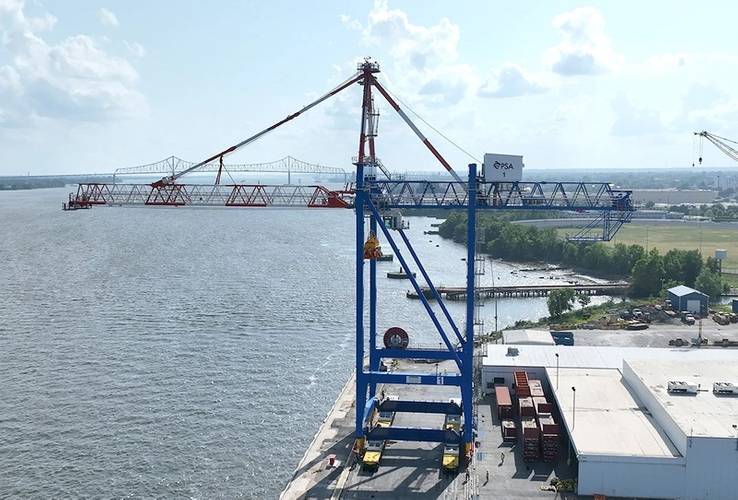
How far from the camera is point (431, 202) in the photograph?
107ft

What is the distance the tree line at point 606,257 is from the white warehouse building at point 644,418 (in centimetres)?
832

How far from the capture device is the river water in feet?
100

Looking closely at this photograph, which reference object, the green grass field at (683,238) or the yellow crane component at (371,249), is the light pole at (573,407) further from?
the green grass field at (683,238)

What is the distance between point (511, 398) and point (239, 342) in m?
20.6

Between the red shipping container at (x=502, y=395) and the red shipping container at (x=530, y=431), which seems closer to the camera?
the red shipping container at (x=530, y=431)

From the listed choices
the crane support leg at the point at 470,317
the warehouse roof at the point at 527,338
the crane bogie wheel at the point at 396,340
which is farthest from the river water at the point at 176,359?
the crane support leg at the point at 470,317

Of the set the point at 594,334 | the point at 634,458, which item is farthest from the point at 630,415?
the point at 594,334

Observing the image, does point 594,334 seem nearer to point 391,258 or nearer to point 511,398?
point 511,398

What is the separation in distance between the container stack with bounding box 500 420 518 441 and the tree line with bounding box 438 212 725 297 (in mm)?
8560

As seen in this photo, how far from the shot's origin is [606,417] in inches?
1146

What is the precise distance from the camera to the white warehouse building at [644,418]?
25.0 metres

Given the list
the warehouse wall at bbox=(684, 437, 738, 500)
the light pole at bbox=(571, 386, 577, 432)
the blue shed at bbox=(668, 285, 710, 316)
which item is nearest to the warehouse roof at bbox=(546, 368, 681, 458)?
the light pole at bbox=(571, 386, 577, 432)

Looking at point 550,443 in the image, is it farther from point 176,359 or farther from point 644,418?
point 176,359

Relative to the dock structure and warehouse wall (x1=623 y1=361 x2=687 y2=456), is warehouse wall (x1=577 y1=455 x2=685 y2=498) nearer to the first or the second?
warehouse wall (x1=623 y1=361 x2=687 y2=456)
